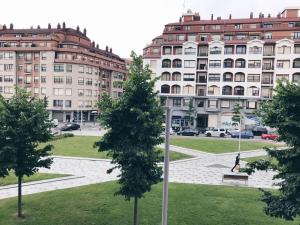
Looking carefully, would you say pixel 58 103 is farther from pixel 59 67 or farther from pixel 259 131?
pixel 259 131

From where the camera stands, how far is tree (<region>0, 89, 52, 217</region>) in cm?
1420

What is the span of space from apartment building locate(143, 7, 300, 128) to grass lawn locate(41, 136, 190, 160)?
24.0m

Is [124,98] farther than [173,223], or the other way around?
[173,223]

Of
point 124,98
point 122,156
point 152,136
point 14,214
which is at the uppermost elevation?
point 124,98

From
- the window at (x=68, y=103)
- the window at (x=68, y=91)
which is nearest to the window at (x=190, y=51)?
the window at (x=68, y=91)

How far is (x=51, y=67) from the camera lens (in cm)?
7250

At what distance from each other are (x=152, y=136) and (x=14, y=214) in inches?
343

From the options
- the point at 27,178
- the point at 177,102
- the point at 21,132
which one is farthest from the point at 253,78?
the point at 21,132

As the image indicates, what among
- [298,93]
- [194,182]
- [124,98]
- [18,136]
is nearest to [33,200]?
[18,136]

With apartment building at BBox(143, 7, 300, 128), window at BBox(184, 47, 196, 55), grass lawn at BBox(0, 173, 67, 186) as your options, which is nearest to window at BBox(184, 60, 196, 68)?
apartment building at BBox(143, 7, 300, 128)

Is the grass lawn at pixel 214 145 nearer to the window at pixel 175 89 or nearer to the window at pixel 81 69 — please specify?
the window at pixel 175 89

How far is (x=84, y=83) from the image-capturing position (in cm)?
7644

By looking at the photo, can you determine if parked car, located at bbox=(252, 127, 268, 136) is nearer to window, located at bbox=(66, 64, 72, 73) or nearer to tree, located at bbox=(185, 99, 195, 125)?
tree, located at bbox=(185, 99, 195, 125)

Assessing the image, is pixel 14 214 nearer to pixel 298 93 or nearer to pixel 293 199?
pixel 293 199
